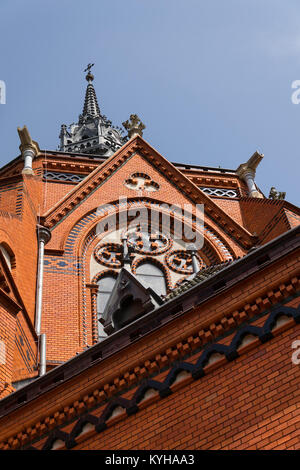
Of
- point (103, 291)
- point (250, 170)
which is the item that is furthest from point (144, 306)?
point (250, 170)

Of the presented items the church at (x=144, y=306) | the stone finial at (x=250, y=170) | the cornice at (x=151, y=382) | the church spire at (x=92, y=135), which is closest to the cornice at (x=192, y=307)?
the church at (x=144, y=306)

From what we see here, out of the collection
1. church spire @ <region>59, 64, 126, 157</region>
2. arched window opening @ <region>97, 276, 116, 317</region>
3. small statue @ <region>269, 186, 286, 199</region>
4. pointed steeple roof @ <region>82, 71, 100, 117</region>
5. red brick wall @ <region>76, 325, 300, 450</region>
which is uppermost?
pointed steeple roof @ <region>82, 71, 100, 117</region>

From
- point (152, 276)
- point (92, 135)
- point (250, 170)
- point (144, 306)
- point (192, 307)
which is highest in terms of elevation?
point (92, 135)

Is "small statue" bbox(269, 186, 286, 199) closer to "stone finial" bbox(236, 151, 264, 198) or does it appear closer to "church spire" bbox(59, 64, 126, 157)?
"stone finial" bbox(236, 151, 264, 198)

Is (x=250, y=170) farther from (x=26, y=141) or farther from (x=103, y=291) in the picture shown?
(x=103, y=291)

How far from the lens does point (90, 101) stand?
3888 cm

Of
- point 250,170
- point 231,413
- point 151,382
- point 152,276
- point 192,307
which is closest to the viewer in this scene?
point 231,413

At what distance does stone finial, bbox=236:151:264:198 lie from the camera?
20.4 m

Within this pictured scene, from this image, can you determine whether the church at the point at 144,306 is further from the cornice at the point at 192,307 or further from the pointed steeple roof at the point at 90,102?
the pointed steeple roof at the point at 90,102

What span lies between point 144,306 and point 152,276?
5.89 metres

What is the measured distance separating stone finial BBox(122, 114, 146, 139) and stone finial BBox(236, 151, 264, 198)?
2.95 meters

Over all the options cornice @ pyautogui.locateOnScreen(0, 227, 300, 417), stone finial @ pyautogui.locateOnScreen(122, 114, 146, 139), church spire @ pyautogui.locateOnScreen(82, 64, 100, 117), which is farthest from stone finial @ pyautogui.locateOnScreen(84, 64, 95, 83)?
cornice @ pyautogui.locateOnScreen(0, 227, 300, 417)

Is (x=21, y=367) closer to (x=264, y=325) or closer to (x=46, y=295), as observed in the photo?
(x=46, y=295)

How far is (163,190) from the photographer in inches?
738
